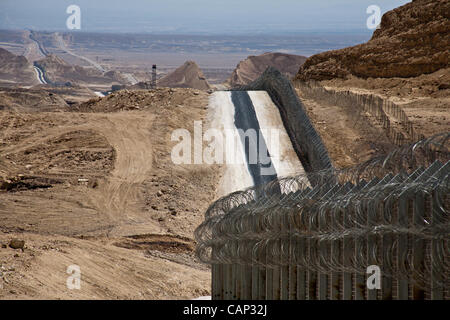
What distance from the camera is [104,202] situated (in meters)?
28.0

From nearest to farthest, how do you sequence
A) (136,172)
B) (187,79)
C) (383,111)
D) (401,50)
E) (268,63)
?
(136,172), (383,111), (401,50), (187,79), (268,63)

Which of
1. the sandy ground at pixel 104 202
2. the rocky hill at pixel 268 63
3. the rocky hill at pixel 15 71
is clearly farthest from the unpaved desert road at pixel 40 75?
the sandy ground at pixel 104 202

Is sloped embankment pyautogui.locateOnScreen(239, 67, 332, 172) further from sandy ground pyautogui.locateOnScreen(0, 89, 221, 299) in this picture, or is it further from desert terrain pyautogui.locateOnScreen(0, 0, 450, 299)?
sandy ground pyautogui.locateOnScreen(0, 89, 221, 299)

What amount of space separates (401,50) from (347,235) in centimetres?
4351

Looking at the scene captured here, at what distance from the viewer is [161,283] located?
19.2 m

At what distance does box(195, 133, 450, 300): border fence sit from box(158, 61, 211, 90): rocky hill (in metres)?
106

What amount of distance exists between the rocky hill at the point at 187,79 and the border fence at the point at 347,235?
106m

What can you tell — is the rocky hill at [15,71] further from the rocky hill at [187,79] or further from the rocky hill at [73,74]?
the rocky hill at [187,79]

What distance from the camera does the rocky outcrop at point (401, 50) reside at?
48.4 m

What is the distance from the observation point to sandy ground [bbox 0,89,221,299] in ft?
58.9

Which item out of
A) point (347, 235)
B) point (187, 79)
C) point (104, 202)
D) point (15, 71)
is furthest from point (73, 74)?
A: point (347, 235)

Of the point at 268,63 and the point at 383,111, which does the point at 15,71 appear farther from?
the point at 383,111

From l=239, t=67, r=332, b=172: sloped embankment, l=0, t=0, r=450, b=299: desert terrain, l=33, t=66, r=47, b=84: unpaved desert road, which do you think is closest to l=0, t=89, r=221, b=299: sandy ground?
l=0, t=0, r=450, b=299: desert terrain

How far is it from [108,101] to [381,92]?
19844 mm
